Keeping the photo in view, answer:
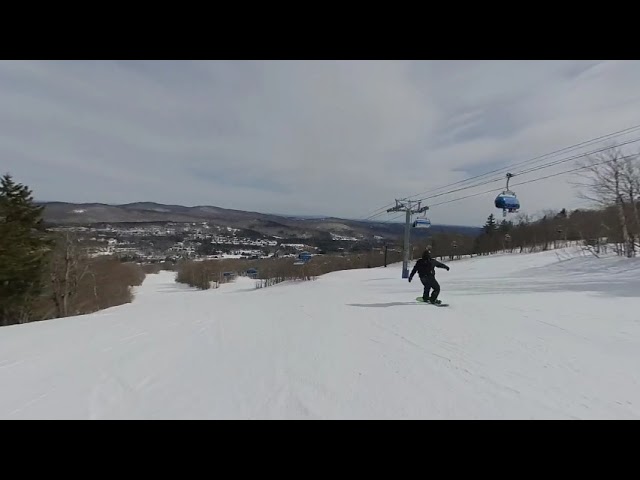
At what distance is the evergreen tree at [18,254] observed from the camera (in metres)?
25.0

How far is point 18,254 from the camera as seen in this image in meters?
25.4

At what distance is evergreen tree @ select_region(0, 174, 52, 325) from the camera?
25047 millimetres

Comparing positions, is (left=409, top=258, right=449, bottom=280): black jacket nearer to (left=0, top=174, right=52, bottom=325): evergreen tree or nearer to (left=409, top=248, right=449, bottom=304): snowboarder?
(left=409, top=248, right=449, bottom=304): snowboarder

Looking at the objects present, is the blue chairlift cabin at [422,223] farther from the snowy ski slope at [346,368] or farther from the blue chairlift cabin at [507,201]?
the snowy ski slope at [346,368]

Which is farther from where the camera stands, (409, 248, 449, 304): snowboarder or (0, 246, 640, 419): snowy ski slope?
(409, 248, 449, 304): snowboarder

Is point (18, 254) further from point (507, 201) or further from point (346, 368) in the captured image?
point (507, 201)

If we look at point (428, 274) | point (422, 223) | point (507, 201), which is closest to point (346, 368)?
point (428, 274)

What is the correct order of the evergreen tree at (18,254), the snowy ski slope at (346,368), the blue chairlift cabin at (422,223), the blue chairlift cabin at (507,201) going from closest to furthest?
the snowy ski slope at (346,368), the blue chairlift cabin at (507,201), the evergreen tree at (18,254), the blue chairlift cabin at (422,223)

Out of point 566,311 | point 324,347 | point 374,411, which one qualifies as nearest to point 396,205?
point 566,311

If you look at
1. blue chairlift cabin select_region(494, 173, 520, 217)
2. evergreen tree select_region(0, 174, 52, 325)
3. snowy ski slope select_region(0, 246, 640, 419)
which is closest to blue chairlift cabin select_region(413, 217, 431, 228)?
blue chairlift cabin select_region(494, 173, 520, 217)

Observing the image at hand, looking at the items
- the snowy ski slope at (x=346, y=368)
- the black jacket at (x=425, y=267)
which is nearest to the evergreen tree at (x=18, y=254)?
the snowy ski slope at (x=346, y=368)

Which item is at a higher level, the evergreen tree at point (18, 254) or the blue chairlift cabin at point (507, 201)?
the blue chairlift cabin at point (507, 201)
